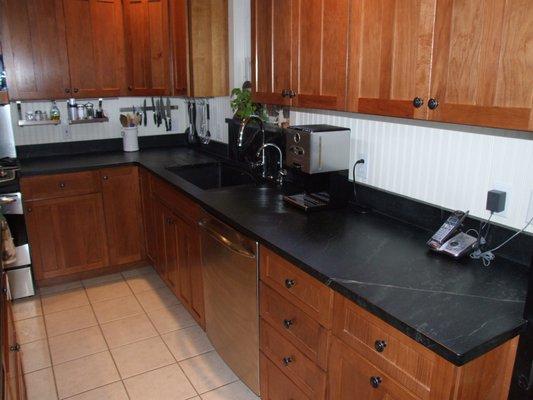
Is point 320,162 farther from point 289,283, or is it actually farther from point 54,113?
point 54,113

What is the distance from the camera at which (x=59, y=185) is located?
322 cm

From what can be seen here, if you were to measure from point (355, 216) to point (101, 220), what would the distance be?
7.03ft

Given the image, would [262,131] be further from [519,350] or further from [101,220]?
[519,350]

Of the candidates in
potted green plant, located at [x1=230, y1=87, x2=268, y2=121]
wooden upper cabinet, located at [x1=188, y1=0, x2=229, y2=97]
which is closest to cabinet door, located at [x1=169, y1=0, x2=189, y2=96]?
wooden upper cabinet, located at [x1=188, y1=0, x2=229, y2=97]

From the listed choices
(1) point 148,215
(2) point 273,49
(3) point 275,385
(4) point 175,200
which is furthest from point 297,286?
(1) point 148,215

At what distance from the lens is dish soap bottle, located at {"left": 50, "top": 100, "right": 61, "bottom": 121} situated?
11.4 feet

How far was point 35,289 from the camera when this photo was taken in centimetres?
331

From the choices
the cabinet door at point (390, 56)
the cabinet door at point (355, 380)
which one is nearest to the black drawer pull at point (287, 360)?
the cabinet door at point (355, 380)

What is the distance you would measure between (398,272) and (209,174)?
7.02ft

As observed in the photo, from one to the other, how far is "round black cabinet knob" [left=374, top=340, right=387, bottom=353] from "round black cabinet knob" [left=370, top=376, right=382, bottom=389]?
3.4 inches

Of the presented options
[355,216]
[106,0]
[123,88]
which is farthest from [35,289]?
[355,216]

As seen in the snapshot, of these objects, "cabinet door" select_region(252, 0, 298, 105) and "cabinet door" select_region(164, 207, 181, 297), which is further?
"cabinet door" select_region(164, 207, 181, 297)

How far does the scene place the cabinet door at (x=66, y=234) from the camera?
3.21 metres

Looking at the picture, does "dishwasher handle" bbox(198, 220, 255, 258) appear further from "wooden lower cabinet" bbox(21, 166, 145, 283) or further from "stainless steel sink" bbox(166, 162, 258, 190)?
"wooden lower cabinet" bbox(21, 166, 145, 283)
